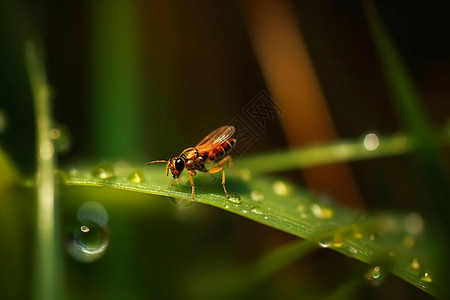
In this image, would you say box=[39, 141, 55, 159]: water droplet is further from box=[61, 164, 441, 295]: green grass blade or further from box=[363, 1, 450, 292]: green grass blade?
box=[363, 1, 450, 292]: green grass blade

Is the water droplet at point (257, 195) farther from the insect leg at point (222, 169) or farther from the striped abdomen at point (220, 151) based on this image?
the striped abdomen at point (220, 151)

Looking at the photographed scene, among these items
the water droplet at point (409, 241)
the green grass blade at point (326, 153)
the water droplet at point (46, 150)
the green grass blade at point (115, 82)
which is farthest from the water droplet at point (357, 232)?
the green grass blade at point (115, 82)

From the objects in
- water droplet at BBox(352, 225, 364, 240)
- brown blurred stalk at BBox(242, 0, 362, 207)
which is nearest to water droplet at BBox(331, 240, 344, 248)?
water droplet at BBox(352, 225, 364, 240)

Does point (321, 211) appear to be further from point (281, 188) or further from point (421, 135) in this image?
point (421, 135)

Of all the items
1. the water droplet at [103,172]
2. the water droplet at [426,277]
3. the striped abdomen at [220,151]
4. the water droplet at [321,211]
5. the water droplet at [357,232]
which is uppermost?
the striped abdomen at [220,151]

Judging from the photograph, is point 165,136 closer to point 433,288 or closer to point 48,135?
point 48,135

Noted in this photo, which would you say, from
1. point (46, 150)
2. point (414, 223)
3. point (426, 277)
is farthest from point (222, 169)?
point (414, 223)
